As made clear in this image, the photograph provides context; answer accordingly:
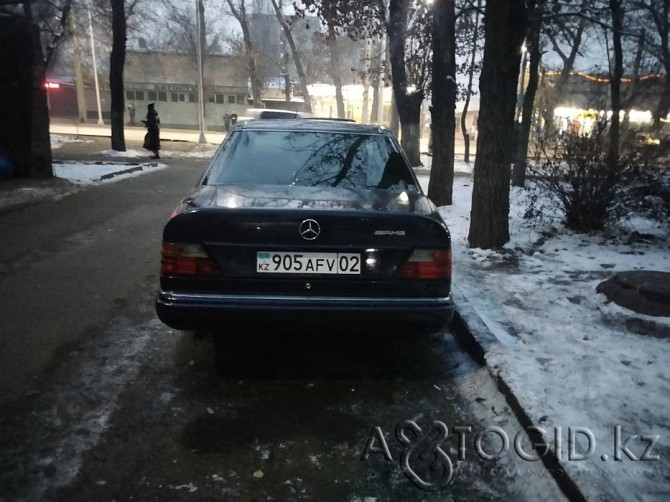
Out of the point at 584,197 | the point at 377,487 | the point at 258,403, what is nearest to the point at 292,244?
the point at 258,403

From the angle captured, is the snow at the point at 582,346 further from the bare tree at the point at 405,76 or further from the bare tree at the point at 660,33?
the bare tree at the point at 405,76

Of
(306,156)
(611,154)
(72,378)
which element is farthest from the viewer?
(611,154)

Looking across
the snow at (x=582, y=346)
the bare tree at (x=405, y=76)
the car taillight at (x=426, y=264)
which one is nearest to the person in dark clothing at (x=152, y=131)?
the bare tree at (x=405, y=76)

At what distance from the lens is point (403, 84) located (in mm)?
15305

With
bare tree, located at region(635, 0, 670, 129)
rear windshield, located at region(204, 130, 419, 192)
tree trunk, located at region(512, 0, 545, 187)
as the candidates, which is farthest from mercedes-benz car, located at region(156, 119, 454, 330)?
tree trunk, located at region(512, 0, 545, 187)

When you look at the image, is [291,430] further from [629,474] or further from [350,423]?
[629,474]

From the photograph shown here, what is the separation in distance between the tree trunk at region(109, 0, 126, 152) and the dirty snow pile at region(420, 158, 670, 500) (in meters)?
16.0

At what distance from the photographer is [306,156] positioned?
3.92 meters

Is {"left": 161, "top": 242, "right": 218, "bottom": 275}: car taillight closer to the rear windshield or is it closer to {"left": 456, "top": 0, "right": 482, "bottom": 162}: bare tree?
the rear windshield

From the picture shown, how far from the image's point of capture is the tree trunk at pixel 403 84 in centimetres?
1327

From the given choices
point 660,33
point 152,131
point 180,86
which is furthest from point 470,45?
point 180,86

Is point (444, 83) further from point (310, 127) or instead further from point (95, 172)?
point (95, 172)

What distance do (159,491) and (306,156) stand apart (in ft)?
7.87

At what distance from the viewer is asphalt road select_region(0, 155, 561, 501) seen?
2.46 metres
